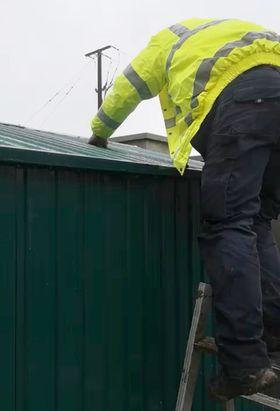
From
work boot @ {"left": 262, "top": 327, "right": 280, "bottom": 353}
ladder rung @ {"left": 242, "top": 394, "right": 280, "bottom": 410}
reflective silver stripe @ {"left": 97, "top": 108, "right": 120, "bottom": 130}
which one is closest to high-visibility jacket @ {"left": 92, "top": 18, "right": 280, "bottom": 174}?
reflective silver stripe @ {"left": 97, "top": 108, "right": 120, "bottom": 130}

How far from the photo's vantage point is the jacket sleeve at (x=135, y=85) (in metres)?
2.83

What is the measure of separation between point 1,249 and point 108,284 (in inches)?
27.7

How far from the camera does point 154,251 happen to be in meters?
3.16

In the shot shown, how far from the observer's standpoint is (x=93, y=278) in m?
2.79

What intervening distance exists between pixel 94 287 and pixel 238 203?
0.93m

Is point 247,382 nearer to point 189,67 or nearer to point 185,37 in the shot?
point 189,67

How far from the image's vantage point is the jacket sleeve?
2830mm

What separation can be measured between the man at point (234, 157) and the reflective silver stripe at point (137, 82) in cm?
16

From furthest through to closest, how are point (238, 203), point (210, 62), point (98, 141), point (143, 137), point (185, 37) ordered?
point (143, 137) → point (98, 141) → point (185, 37) → point (210, 62) → point (238, 203)

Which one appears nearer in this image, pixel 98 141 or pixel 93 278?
pixel 93 278

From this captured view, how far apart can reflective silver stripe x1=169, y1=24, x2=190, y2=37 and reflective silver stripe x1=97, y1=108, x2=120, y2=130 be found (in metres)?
0.62

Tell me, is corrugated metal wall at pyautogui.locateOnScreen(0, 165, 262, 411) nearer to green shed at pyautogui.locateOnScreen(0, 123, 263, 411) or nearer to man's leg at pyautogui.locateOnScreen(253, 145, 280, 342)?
green shed at pyautogui.locateOnScreen(0, 123, 263, 411)

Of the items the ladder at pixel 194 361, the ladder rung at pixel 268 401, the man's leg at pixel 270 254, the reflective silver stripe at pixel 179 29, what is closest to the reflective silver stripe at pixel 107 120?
the reflective silver stripe at pixel 179 29

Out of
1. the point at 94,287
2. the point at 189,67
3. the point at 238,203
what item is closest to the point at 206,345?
the point at 94,287
